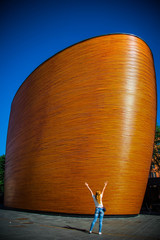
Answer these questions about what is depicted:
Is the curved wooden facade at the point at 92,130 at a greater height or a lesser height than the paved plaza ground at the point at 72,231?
greater

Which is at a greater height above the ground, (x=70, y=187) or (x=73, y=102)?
(x=73, y=102)

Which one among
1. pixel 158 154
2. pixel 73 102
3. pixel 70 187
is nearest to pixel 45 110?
pixel 73 102

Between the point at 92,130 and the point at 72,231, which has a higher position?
the point at 92,130

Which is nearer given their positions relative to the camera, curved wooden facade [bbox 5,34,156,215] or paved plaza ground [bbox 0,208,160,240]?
paved plaza ground [bbox 0,208,160,240]

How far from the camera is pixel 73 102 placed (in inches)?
429

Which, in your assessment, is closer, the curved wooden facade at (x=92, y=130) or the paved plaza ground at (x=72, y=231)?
the paved plaza ground at (x=72, y=231)

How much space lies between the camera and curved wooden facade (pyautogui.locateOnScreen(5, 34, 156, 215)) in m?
9.35

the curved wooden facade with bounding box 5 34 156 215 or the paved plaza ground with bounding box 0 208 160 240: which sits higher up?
the curved wooden facade with bounding box 5 34 156 215

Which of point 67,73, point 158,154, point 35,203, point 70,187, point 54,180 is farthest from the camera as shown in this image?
point 158,154

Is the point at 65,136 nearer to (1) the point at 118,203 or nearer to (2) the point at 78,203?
(2) the point at 78,203

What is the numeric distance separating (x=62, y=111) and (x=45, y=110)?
160 centimetres

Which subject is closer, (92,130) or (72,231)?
(72,231)

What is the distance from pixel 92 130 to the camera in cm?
990

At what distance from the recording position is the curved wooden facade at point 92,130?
30.7ft
